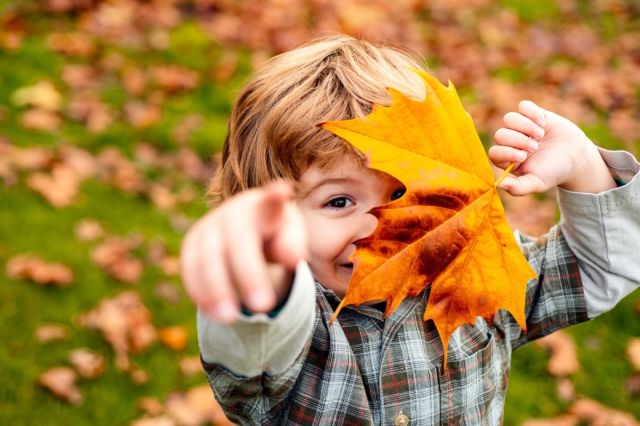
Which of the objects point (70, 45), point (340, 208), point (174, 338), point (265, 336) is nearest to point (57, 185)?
point (174, 338)

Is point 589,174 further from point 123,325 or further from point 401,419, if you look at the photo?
point 123,325

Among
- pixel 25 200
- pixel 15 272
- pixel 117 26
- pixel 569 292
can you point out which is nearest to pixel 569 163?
pixel 569 292

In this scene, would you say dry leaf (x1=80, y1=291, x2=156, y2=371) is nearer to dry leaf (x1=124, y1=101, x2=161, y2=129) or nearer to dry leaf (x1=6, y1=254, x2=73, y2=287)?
dry leaf (x1=6, y1=254, x2=73, y2=287)

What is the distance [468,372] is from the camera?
140cm

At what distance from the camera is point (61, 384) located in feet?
7.29

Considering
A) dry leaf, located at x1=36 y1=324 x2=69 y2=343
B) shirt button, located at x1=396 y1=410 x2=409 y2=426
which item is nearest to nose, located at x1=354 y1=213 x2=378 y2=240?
shirt button, located at x1=396 y1=410 x2=409 y2=426

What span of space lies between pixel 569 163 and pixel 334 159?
1.59 feet

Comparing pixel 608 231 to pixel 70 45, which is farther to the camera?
pixel 70 45

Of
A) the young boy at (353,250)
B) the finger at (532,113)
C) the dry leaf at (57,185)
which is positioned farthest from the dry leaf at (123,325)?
the finger at (532,113)

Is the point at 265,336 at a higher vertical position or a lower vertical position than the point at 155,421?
higher

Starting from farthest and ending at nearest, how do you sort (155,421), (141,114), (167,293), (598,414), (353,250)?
(141,114)
(167,293)
(598,414)
(155,421)
(353,250)

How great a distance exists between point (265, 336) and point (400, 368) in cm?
42

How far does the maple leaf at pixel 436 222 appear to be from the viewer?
1138mm

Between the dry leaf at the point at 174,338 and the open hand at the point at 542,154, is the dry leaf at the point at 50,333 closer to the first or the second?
the dry leaf at the point at 174,338
